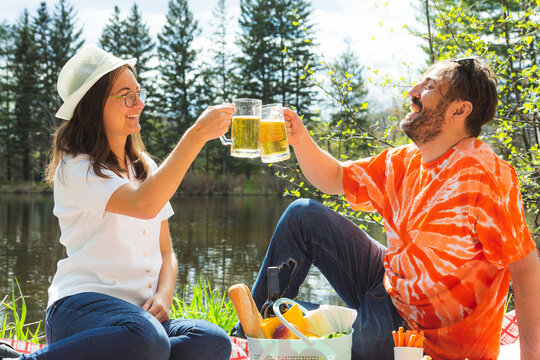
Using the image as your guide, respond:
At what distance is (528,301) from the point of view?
5.48 ft

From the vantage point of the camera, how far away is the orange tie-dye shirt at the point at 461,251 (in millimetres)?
1729

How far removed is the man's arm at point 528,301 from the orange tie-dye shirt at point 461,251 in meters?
0.04

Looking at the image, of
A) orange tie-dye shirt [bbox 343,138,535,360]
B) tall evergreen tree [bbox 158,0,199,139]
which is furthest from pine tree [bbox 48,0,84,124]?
orange tie-dye shirt [bbox 343,138,535,360]

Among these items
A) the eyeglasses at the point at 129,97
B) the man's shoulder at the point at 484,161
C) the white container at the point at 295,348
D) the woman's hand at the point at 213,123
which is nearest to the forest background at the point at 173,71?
the eyeglasses at the point at 129,97

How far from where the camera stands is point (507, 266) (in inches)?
70.0

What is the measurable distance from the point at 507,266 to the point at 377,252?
505 mm

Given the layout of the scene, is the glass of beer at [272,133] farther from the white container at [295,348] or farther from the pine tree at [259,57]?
the pine tree at [259,57]

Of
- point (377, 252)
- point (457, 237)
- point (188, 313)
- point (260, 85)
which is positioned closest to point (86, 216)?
point (377, 252)

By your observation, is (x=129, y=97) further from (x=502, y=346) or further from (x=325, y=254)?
(x=502, y=346)

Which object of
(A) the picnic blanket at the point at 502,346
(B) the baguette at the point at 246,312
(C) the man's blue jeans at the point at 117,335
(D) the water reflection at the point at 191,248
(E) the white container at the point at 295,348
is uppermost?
(B) the baguette at the point at 246,312

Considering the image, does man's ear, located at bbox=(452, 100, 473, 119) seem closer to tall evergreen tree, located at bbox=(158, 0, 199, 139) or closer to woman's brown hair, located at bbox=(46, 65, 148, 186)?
woman's brown hair, located at bbox=(46, 65, 148, 186)

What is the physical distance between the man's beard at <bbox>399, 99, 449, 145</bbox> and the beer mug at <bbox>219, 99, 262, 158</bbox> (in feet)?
1.87

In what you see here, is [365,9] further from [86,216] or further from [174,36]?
[174,36]

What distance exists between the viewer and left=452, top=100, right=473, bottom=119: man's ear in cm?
203
